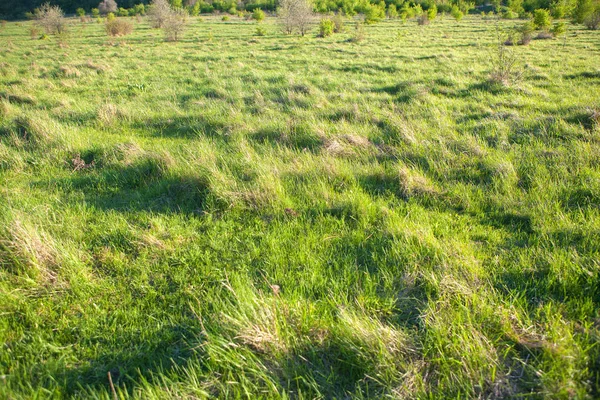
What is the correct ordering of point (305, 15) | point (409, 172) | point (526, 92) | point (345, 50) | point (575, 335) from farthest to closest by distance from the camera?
point (305, 15) → point (345, 50) → point (526, 92) → point (409, 172) → point (575, 335)

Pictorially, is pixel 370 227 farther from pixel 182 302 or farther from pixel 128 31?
pixel 128 31

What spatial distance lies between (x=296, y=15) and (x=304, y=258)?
28.6m

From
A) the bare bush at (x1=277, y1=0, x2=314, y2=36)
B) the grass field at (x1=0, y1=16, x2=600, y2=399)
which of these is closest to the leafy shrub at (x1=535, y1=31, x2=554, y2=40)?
the bare bush at (x1=277, y1=0, x2=314, y2=36)

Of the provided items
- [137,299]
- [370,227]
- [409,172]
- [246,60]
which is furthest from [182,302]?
[246,60]

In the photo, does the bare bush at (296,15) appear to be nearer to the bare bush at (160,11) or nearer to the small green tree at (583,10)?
the bare bush at (160,11)

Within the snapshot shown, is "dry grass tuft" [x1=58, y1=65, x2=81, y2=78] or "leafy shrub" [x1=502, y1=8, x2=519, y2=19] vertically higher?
"leafy shrub" [x1=502, y1=8, x2=519, y2=19]

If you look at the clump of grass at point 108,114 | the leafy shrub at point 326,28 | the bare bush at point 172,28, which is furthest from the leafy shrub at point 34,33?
the clump of grass at point 108,114

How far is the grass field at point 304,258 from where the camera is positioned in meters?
1.79

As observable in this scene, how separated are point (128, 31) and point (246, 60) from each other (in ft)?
71.9

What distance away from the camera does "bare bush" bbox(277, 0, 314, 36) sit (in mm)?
26703

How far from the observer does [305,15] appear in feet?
87.6

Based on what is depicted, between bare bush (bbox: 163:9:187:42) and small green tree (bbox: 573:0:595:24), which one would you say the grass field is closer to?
bare bush (bbox: 163:9:187:42)

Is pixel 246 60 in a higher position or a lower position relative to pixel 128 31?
lower

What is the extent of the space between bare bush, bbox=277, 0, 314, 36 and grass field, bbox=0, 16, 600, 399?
955 inches
